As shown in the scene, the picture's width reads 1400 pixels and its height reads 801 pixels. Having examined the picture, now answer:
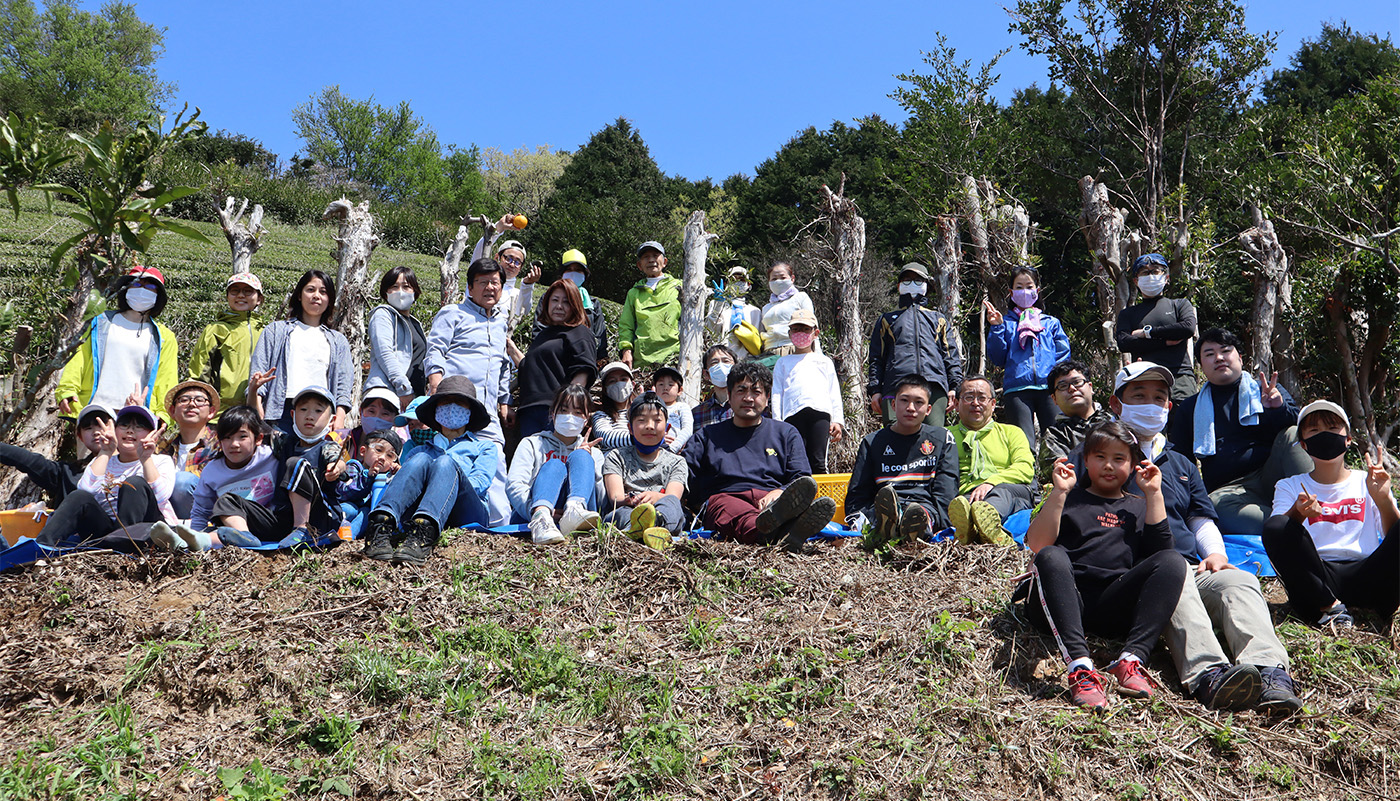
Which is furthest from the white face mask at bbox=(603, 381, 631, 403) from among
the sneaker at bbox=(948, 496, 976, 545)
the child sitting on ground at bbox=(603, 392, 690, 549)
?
the sneaker at bbox=(948, 496, 976, 545)

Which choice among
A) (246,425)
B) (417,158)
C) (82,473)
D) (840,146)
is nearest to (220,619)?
(246,425)

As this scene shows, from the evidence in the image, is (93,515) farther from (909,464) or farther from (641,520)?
(909,464)

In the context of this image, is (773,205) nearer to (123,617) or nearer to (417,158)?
(123,617)

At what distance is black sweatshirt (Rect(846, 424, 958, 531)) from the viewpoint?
5539 mm

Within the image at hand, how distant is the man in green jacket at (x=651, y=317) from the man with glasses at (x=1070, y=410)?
11.8 ft

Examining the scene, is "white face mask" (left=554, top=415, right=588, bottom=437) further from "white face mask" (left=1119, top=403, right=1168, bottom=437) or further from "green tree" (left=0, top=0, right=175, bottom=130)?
"green tree" (left=0, top=0, right=175, bottom=130)

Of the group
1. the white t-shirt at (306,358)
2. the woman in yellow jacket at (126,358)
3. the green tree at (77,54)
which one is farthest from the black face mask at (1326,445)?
the green tree at (77,54)

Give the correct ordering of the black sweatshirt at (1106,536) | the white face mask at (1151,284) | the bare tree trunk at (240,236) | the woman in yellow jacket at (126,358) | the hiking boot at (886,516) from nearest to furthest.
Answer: the black sweatshirt at (1106,536) < the hiking boot at (886,516) < the woman in yellow jacket at (126,358) < the white face mask at (1151,284) < the bare tree trunk at (240,236)

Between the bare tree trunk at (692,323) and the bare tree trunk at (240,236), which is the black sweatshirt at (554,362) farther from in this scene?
the bare tree trunk at (240,236)

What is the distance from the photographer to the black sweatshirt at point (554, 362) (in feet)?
21.9

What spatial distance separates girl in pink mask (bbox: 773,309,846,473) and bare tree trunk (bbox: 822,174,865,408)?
2.67 meters

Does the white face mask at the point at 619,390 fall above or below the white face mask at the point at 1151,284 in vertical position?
below

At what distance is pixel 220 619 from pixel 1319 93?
26.4 m

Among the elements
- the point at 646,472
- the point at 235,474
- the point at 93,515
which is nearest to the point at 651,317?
the point at 646,472
